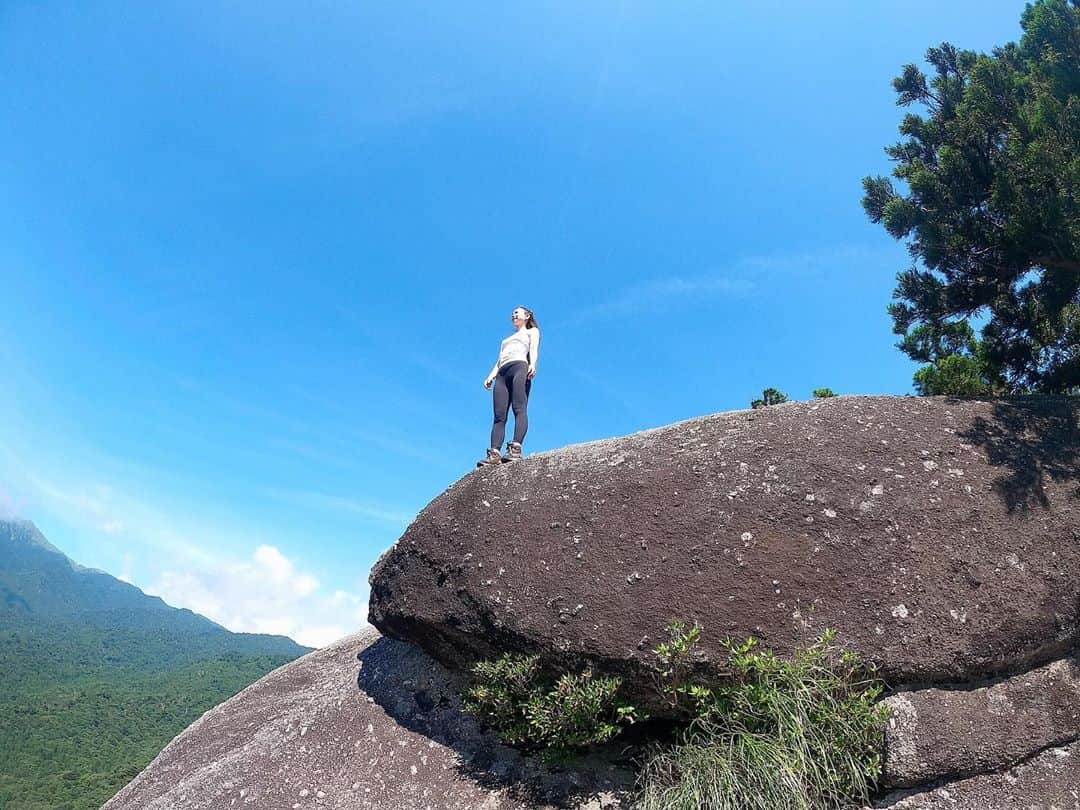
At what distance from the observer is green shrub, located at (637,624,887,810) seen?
5.36 metres

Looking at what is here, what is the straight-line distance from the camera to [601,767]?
22.3 ft

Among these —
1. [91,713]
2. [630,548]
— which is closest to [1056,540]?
[630,548]

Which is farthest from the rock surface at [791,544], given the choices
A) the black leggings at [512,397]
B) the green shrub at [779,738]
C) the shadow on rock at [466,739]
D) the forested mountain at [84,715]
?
the forested mountain at [84,715]

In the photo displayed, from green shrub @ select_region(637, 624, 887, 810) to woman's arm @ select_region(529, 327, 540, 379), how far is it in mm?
4851

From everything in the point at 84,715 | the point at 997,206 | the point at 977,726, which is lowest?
the point at 84,715

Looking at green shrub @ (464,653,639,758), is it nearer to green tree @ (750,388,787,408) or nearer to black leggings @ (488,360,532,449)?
black leggings @ (488,360,532,449)

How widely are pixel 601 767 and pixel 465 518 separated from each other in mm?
3035

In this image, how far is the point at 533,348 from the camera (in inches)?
395

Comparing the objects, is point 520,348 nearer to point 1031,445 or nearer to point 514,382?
point 514,382

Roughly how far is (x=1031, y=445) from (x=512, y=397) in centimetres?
636

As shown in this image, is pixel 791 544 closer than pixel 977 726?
No

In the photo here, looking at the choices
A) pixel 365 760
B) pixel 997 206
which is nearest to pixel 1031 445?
pixel 997 206

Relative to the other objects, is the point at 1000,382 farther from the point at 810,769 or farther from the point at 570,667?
the point at 570,667

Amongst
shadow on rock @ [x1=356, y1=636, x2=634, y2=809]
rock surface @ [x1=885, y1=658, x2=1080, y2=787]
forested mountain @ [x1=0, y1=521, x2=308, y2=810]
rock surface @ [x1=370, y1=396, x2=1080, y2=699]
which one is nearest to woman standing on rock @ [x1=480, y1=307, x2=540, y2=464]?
rock surface @ [x1=370, y1=396, x2=1080, y2=699]
